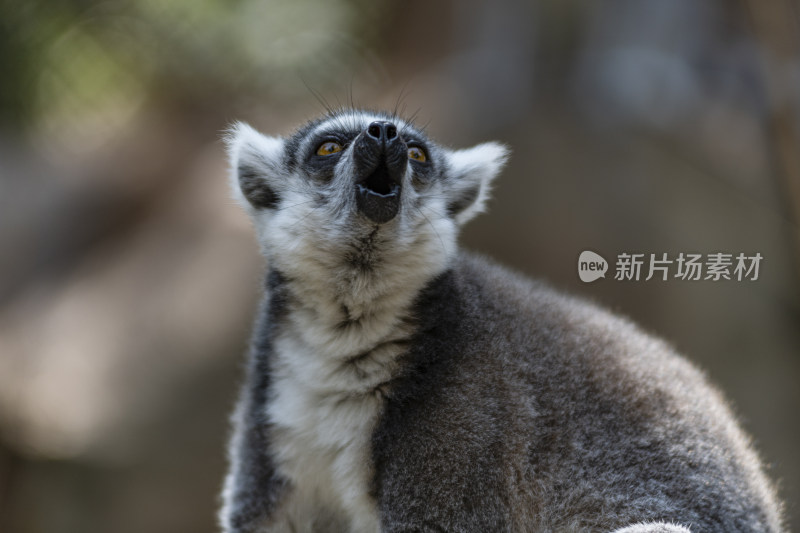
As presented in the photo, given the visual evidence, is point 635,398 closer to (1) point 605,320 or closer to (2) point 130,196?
(1) point 605,320

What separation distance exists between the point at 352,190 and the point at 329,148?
1.19 feet

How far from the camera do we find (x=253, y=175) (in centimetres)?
427

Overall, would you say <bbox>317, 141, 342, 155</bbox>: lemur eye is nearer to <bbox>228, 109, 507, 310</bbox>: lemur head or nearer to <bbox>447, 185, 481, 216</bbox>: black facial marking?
<bbox>228, 109, 507, 310</bbox>: lemur head

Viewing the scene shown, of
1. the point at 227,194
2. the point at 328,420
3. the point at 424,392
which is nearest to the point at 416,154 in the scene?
the point at 424,392

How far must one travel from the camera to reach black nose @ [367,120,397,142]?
12.1ft

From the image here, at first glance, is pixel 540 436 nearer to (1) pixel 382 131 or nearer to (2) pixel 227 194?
(1) pixel 382 131

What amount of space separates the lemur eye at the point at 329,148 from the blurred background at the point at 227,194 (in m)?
4.21

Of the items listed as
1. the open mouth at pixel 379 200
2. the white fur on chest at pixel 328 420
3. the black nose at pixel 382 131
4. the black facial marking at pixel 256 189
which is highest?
the black nose at pixel 382 131

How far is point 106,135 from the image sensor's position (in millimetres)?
10523

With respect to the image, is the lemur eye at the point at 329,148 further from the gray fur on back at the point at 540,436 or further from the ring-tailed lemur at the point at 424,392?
the gray fur on back at the point at 540,436

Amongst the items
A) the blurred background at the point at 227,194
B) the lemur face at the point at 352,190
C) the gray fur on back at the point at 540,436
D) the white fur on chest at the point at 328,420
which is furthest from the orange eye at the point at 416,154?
the blurred background at the point at 227,194

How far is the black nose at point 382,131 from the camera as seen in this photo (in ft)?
12.1

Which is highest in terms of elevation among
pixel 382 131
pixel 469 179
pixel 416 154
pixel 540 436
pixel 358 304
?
pixel 469 179

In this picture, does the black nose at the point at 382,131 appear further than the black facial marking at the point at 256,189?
No
